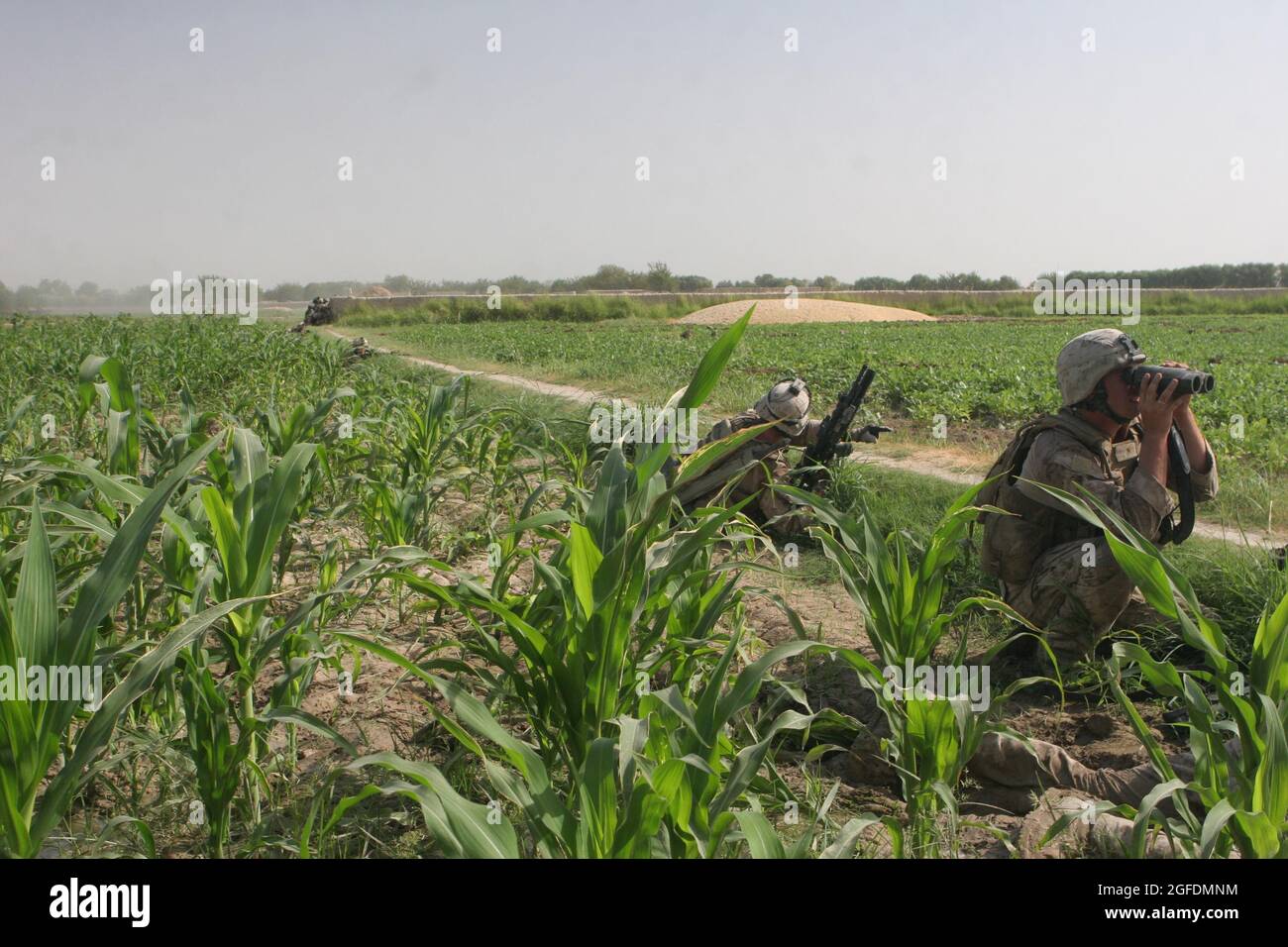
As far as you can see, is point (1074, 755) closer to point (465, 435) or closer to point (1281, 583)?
point (1281, 583)

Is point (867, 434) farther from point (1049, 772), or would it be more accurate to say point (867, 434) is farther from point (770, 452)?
point (1049, 772)

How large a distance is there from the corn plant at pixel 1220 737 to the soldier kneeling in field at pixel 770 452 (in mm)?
2813

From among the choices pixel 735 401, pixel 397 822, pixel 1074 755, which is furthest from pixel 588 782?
pixel 735 401

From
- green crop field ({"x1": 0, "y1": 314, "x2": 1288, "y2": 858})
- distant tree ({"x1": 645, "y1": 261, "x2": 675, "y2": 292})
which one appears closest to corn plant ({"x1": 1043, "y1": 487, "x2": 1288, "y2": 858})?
green crop field ({"x1": 0, "y1": 314, "x2": 1288, "y2": 858})

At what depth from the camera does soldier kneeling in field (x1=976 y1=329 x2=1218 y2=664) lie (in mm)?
3232

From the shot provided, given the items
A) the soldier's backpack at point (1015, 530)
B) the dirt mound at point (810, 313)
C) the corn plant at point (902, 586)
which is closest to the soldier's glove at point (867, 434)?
the soldier's backpack at point (1015, 530)

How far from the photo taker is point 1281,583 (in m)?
3.28

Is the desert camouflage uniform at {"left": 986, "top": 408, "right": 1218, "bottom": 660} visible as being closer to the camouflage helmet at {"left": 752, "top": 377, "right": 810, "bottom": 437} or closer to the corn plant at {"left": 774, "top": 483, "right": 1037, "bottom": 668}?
the corn plant at {"left": 774, "top": 483, "right": 1037, "bottom": 668}

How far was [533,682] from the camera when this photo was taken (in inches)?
84.5

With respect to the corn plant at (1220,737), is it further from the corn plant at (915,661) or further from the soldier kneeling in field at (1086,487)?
the soldier kneeling in field at (1086,487)

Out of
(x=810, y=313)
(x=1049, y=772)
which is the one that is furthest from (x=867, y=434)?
(x=810, y=313)

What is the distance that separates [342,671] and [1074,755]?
225 cm

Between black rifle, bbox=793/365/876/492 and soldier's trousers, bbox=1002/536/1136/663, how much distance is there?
1503 mm
